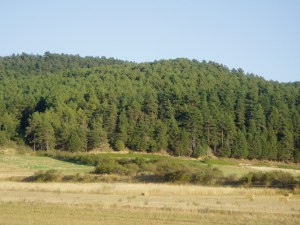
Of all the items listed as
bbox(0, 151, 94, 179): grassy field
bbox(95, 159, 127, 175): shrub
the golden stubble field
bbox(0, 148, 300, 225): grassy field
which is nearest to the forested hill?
bbox(0, 151, 94, 179): grassy field

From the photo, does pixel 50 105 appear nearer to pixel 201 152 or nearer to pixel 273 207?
pixel 201 152

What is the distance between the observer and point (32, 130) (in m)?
100

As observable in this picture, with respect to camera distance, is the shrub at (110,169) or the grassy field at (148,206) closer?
the grassy field at (148,206)

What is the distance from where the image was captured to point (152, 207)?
3002cm

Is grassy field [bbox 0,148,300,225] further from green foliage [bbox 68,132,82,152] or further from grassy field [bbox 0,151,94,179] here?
green foliage [bbox 68,132,82,152]

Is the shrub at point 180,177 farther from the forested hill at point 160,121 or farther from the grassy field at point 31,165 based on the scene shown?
the forested hill at point 160,121

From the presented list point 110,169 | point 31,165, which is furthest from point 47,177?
point 31,165

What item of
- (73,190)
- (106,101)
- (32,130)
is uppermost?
(106,101)

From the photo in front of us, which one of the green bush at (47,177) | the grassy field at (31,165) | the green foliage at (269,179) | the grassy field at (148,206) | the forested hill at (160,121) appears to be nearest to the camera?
the grassy field at (148,206)

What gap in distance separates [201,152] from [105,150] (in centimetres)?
1973

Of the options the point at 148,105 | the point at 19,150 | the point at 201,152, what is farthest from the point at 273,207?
the point at 148,105

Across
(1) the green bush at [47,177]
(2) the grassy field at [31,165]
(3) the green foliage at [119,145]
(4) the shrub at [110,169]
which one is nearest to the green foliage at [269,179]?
(4) the shrub at [110,169]

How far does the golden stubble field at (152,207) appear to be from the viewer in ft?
80.6

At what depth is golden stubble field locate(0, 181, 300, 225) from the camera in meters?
24.6
